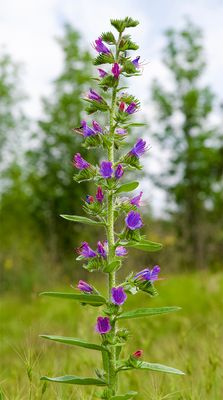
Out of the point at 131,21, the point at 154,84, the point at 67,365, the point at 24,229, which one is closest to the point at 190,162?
the point at 154,84

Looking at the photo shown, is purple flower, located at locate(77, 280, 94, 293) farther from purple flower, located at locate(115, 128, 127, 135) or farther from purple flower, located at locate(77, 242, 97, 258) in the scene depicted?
purple flower, located at locate(115, 128, 127, 135)

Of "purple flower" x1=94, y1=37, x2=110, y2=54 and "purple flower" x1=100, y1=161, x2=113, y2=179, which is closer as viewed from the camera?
"purple flower" x1=100, y1=161, x2=113, y2=179

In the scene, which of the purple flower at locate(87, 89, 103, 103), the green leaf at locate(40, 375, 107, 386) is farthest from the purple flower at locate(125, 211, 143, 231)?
the green leaf at locate(40, 375, 107, 386)

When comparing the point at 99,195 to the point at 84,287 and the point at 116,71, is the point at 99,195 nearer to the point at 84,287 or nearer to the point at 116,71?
the point at 84,287

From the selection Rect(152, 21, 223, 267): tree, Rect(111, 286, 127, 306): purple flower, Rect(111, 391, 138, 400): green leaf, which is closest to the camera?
Rect(111, 391, 138, 400): green leaf

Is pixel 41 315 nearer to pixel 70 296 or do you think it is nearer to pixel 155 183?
pixel 70 296

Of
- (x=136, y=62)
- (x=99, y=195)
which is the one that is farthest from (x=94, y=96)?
(x=99, y=195)

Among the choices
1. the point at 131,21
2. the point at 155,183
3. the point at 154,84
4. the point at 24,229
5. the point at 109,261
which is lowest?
the point at 109,261
